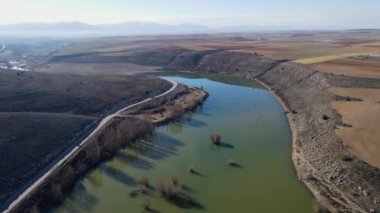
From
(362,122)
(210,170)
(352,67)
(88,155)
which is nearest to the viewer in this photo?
(210,170)

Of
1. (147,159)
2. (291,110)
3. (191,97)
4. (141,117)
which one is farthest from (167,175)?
(191,97)

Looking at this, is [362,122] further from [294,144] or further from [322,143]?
[294,144]

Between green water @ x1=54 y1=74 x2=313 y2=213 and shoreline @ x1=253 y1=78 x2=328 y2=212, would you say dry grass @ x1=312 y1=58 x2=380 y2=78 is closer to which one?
shoreline @ x1=253 y1=78 x2=328 y2=212

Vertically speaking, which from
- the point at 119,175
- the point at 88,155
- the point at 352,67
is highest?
the point at 352,67

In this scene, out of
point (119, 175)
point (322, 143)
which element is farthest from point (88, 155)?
point (322, 143)

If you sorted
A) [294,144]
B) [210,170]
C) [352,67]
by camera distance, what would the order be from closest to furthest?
[210,170] < [294,144] < [352,67]

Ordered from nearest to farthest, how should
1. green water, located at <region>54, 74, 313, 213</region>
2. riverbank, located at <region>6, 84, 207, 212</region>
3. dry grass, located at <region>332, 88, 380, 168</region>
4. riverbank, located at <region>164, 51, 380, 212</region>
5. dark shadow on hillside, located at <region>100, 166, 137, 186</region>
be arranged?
riverbank, located at <region>164, 51, 380, 212</region>
green water, located at <region>54, 74, 313, 213</region>
riverbank, located at <region>6, 84, 207, 212</region>
dark shadow on hillside, located at <region>100, 166, 137, 186</region>
dry grass, located at <region>332, 88, 380, 168</region>

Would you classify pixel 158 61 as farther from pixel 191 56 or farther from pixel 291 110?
pixel 291 110

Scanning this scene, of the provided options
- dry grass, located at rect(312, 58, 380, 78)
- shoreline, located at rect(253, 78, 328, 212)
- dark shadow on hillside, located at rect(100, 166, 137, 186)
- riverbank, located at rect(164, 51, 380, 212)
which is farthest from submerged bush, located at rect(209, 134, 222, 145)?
dry grass, located at rect(312, 58, 380, 78)

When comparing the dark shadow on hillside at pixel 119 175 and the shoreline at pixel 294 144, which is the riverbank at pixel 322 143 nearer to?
the shoreline at pixel 294 144
